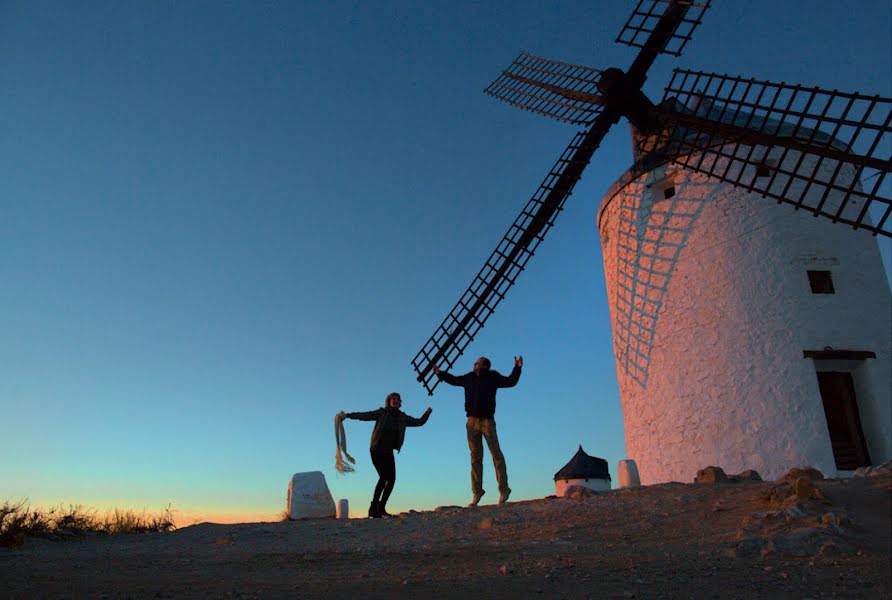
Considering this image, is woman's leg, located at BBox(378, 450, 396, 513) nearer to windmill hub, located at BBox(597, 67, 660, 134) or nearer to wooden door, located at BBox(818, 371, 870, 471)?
wooden door, located at BBox(818, 371, 870, 471)

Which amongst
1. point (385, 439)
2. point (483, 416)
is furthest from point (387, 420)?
point (483, 416)

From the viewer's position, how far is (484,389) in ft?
29.3

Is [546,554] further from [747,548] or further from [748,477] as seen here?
[748,477]

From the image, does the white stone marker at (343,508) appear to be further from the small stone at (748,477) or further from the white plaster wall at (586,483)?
the white plaster wall at (586,483)

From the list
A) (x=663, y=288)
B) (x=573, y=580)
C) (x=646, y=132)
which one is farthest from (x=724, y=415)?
(x=573, y=580)

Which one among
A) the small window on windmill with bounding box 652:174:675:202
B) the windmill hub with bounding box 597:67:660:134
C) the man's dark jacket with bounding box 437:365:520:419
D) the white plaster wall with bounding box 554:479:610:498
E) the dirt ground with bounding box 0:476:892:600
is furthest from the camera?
the white plaster wall with bounding box 554:479:610:498

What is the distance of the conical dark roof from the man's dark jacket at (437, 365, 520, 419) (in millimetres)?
9135

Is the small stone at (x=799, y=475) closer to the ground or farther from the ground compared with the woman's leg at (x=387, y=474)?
closer to the ground

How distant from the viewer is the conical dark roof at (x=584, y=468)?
679 inches

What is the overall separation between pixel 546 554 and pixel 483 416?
3661 millimetres

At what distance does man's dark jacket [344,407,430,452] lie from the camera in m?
8.71

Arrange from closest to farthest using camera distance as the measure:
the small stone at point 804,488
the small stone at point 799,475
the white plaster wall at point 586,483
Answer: the small stone at point 804,488 → the small stone at point 799,475 → the white plaster wall at point 586,483

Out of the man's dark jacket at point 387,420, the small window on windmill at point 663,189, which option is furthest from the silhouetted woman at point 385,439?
the small window on windmill at point 663,189

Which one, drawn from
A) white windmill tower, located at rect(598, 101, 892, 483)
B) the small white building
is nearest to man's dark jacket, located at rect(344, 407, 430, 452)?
white windmill tower, located at rect(598, 101, 892, 483)
